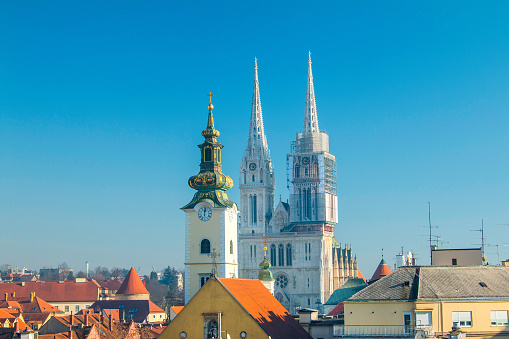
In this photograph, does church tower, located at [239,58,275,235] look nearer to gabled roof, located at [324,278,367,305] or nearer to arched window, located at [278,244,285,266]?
arched window, located at [278,244,285,266]

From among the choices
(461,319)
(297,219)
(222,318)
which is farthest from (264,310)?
(297,219)

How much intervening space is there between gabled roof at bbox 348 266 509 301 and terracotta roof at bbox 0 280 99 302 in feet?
347

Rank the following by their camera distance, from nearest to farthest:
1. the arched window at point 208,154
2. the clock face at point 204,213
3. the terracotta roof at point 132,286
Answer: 1. the clock face at point 204,213
2. the arched window at point 208,154
3. the terracotta roof at point 132,286

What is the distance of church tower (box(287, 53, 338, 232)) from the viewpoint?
159 metres

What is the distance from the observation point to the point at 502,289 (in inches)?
1447

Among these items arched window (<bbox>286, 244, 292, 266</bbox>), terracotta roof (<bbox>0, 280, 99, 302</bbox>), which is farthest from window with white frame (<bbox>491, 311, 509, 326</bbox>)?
arched window (<bbox>286, 244, 292, 266</bbox>)

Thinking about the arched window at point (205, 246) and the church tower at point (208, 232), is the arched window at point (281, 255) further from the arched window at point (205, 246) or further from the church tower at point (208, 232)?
the arched window at point (205, 246)

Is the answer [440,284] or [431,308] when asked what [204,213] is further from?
[431,308]

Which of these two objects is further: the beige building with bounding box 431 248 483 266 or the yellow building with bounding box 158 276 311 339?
the beige building with bounding box 431 248 483 266

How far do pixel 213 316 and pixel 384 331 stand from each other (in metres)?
8.30

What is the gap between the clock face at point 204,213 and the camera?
204 ft

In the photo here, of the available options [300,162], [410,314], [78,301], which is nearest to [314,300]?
[300,162]

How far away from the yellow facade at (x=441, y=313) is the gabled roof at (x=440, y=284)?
Result: 212 mm

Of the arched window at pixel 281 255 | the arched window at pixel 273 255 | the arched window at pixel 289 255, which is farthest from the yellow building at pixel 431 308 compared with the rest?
the arched window at pixel 273 255
